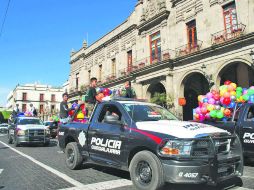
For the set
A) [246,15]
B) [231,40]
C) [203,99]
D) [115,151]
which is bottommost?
[115,151]

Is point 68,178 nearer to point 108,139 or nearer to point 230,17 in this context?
point 108,139

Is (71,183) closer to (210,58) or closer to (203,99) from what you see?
(203,99)

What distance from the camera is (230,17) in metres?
19.2

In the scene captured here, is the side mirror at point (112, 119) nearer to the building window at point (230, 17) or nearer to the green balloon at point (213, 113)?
the green balloon at point (213, 113)

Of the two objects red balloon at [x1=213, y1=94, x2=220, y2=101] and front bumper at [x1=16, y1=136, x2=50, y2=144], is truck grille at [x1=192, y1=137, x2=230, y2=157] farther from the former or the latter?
front bumper at [x1=16, y1=136, x2=50, y2=144]

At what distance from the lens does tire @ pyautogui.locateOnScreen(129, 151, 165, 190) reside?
4555mm

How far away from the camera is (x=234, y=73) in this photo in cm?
2166

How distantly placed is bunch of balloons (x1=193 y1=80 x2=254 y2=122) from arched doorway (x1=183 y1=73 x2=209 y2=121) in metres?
13.0

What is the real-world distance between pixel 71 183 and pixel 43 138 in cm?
939

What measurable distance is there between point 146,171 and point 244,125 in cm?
414

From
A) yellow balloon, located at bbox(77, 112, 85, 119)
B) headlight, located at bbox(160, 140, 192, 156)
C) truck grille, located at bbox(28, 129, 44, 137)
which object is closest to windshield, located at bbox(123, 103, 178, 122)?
headlight, located at bbox(160, 140, 192, 156)

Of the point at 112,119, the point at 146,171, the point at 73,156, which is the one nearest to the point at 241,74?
the point at 73,156

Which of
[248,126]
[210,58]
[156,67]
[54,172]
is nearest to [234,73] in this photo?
[210,58]

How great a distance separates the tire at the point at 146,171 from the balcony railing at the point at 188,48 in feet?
57.4
